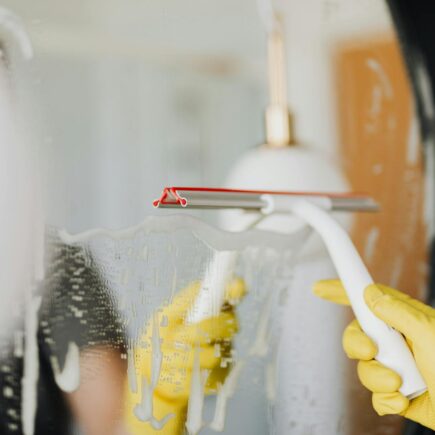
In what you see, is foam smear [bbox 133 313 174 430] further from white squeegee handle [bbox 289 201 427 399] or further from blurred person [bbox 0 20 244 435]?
white squeegee handle [bbox 289 201 427 399]

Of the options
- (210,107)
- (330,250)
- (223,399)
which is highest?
(210,107)

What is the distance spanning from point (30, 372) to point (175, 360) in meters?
0.10

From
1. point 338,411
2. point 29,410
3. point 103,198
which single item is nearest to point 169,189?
point 103,198

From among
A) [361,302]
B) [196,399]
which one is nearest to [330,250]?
[361,302]

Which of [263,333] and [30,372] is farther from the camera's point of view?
[263,333]

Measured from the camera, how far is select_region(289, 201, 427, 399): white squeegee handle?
0.51m

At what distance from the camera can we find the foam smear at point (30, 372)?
1.53 feet

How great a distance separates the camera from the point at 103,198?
19.5 inches

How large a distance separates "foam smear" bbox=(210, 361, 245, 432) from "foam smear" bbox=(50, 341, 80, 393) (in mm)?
110

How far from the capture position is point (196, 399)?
508mm

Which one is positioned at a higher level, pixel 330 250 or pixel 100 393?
pixel 330 250

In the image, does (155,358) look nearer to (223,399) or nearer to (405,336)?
(223,399)

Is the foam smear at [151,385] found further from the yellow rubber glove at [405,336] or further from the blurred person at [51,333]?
the yellow rubber glove at [405,336]

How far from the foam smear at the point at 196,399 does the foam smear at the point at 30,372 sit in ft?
0.37
